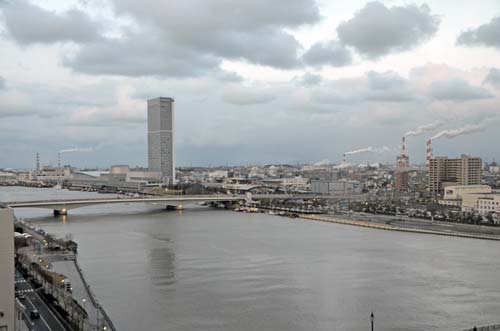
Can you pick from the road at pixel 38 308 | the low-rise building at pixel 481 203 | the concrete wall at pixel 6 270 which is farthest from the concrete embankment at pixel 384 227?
the concrete wall at pixel 6 270

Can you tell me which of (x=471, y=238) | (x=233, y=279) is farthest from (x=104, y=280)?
(x=471, y=238)

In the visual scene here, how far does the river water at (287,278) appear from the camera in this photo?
3.64 m

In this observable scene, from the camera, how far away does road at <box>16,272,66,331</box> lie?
326 cm

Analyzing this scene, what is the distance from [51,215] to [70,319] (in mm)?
7498

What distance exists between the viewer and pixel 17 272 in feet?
15.6

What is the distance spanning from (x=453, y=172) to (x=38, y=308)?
1545cm

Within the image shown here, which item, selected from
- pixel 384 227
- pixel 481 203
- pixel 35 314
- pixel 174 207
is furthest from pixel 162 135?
pixel 35 314

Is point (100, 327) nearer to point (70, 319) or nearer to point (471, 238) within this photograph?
point (70, 319)

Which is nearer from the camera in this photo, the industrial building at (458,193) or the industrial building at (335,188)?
the industrial building at (458,193)

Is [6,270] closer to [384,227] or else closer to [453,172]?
[384,227]

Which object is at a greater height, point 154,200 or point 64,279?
point 154,200

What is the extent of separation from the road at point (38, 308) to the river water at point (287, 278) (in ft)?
1.30

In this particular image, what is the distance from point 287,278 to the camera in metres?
4.77

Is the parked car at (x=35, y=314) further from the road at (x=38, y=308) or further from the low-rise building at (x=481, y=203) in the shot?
the low-rise building at (x=481, y=203)
